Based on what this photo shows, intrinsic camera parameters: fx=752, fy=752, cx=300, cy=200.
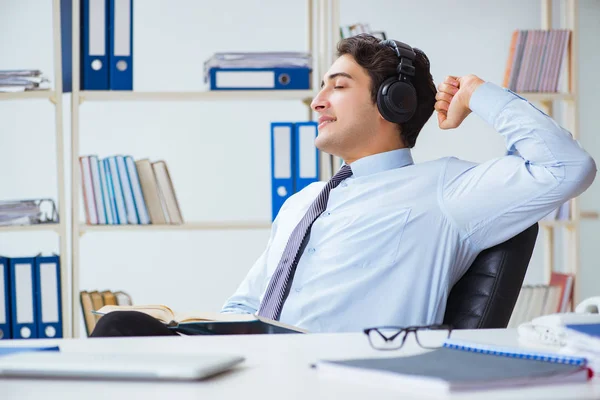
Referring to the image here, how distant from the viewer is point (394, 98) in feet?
6.11

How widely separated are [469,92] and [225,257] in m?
1.95

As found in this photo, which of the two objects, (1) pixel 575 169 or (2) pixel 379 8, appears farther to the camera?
(2) pixel 379 8

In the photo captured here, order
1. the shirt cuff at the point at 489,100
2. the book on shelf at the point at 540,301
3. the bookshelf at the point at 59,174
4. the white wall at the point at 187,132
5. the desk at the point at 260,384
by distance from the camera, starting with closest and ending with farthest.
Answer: the desk at the point at 260,384 < the shirt cuff at the point at 489,100 < the bookshelf at the point at 59,174 < the book on shelf at the point at 540,301 < the white wall at the point at 187,132


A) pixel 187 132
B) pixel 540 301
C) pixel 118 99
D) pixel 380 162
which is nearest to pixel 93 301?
pixel 118 99

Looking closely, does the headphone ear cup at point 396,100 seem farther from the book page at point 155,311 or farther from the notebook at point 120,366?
the notebook at point 120,366

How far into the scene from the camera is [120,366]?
2.29ft

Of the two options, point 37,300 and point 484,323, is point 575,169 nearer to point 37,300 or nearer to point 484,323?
point 484,323

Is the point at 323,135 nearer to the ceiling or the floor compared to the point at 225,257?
nearer to the ceiling

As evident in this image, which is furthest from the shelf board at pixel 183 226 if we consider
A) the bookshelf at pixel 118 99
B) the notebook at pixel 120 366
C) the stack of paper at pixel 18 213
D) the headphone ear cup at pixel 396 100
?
the notebook at pixel 120 366

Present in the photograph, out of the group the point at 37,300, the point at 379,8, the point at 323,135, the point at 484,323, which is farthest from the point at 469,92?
the point at 379,8

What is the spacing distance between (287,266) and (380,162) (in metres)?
Answer: 0.37

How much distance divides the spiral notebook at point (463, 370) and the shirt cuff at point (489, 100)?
3.18 feet

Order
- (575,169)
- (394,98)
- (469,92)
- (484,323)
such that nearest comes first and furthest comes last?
(484,323) < (575,169) < (469,92) < (394,98)

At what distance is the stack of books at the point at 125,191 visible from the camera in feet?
8.81
